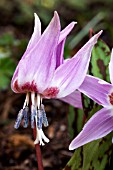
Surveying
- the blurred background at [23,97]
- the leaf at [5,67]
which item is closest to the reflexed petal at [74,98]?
the blurred background at [23,97]

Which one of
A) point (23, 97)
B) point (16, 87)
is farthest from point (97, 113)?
point (23, 97)

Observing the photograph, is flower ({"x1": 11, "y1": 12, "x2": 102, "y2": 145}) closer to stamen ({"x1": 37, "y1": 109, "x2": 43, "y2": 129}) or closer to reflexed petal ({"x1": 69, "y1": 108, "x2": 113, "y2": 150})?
stamen ({"x1": 37, "y1": 109, "x2": 43, "y2": 129})

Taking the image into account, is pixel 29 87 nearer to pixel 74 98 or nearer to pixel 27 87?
pixel 27 87

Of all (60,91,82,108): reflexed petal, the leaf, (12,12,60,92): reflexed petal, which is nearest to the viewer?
(12,12,60,92): reflexed petal

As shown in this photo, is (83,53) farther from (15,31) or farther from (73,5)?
(73,5)

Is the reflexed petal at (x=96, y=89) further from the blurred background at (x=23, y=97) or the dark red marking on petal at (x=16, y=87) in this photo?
the blurred background at (x=23, y=97)

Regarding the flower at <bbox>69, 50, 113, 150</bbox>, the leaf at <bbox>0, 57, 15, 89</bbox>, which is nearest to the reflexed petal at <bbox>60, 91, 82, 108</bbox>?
the flower at <bbox>69, 50, 113, 150</bbox>
